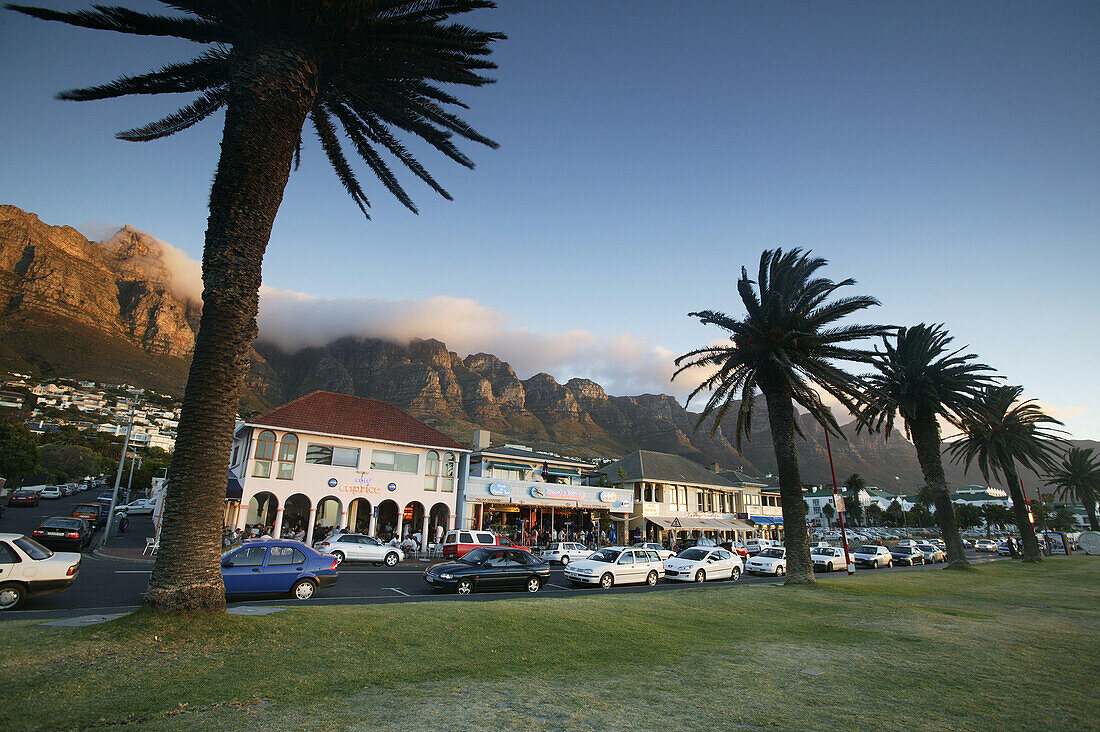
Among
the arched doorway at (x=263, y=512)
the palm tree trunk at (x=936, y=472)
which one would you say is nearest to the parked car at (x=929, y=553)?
the palm tree trunk at (x=936, y=472)

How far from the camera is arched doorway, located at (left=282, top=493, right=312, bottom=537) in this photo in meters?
38.3

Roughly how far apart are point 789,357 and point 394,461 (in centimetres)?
2675

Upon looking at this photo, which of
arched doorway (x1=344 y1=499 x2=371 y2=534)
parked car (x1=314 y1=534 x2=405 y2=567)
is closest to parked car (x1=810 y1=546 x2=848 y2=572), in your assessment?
parked car (x1=314 y1=534 x2=405 y2=567)

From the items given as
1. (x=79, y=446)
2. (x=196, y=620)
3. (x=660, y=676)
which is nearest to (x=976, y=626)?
(x=660, y=676)

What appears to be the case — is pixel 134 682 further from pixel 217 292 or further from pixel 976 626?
pixel 976 626

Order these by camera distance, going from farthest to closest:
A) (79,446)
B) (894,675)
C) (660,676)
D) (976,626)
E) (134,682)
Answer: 1. (79,446)
2. (976,626)
3. (894,675)
4. (660,676)
5. (134,682)

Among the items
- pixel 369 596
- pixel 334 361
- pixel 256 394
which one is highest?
pixel 334 361

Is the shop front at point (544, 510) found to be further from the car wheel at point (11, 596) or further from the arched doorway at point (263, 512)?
the car wheel at point (11, 596)

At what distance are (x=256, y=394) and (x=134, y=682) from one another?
153m

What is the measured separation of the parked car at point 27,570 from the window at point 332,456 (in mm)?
22484

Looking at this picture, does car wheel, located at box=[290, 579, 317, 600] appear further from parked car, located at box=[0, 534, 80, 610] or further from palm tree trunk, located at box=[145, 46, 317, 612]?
palm tree trunk, located at box=[145, 46, 317, 612]

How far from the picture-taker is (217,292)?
27.1 feet

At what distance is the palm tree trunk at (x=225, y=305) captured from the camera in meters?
7.72

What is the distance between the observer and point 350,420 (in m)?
37.5
